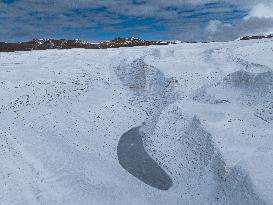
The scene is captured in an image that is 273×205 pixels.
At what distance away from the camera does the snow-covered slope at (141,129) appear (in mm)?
14039

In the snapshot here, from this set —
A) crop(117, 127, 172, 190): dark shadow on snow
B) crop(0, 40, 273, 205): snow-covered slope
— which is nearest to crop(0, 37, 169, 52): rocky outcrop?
crop(0, 40, 273, 205): snow-covered slope

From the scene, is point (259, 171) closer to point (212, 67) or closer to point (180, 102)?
point (180, 102)

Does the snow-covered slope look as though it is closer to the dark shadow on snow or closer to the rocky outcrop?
the dark shadow on snow

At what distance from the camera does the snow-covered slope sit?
46.1 feet

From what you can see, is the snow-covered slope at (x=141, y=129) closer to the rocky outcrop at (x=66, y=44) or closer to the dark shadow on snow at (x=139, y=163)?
the dark shadow on snow at (x=139, y=163)

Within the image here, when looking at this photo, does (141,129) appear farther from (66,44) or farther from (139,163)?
(66,44)

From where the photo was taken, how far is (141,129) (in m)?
21.6

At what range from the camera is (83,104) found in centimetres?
2502

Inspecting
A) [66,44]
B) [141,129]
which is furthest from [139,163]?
[66,44]

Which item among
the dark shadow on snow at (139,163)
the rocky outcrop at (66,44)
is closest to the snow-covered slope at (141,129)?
the dark shadow on snow at (139,163)

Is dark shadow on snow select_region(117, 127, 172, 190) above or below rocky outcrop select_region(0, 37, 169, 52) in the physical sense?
below

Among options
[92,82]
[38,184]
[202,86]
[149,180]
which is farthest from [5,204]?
[92,82]

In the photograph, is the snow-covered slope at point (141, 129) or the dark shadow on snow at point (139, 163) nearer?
the snow-covered slope at point (141, 129)

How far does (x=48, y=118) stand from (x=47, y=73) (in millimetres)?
8493
